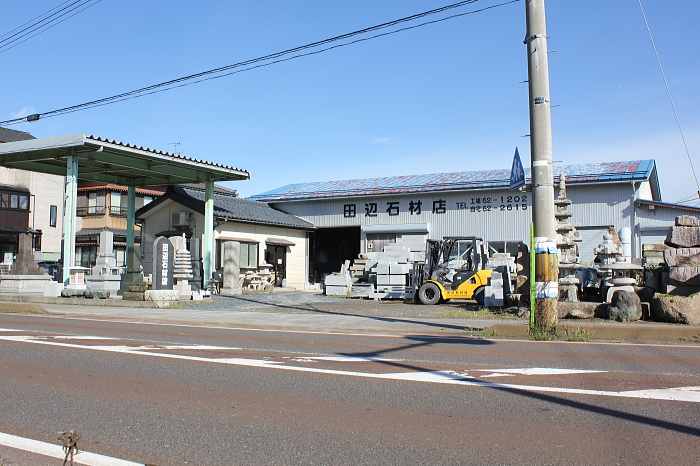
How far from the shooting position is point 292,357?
9133mm

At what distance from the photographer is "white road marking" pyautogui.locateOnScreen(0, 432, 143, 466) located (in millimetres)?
4289

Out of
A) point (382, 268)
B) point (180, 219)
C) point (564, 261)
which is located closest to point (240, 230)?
point (180, 219)

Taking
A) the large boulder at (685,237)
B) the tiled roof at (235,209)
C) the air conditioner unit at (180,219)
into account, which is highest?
the tiled roof at (235,209)

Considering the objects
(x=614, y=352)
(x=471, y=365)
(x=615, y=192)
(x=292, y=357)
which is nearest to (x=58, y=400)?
(x=292, y=357)

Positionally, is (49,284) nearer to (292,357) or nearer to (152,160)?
(152,160)

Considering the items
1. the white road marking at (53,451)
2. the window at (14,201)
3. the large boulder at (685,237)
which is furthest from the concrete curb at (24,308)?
the window at (14,201)

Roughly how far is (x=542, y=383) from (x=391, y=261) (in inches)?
743

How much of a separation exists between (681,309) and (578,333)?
11.4 feet

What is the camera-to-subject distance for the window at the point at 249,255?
30.1 m

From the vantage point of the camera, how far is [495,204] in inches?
1302

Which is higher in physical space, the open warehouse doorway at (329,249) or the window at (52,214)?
the window at (52,214)

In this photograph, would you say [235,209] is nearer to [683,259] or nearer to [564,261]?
[564,261]

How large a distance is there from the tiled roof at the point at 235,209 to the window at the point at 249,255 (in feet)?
4.33

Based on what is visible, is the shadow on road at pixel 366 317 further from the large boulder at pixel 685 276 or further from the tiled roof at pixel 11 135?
the tiled roof at pixel 11 135
